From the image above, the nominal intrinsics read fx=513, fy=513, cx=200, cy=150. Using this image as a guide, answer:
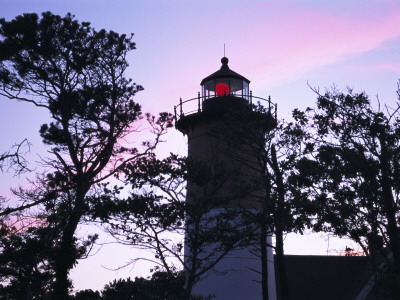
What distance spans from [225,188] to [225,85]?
24.0 ft

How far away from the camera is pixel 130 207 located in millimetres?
16828

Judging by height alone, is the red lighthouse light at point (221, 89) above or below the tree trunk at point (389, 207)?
above

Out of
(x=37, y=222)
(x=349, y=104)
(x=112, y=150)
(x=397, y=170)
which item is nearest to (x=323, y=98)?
(x=349, y=104)

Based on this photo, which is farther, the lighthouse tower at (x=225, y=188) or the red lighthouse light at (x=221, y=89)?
the red lighthouse light at (x=221, y=89)

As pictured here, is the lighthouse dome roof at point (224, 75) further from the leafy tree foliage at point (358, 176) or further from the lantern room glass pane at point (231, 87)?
the leafy tree foliage at point (358, 176)

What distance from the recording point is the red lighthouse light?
26378mm

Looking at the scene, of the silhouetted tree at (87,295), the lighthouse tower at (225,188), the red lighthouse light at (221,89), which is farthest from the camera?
the red lighthouse light at (221,89)

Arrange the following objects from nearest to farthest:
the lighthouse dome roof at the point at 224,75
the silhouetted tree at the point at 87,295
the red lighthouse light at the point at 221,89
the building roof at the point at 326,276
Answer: the silhouetted tree at the point at 87,295
the building roof at the point at 326,276
the red lighthouse light at the point at 221,89
the lighthouse dome roof at the point at 224,75

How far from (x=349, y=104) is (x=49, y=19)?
39.0ft

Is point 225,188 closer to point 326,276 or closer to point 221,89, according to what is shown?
point 221,89

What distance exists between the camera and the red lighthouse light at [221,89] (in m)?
26.4

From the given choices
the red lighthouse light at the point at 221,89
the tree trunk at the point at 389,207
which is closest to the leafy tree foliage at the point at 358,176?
the tree trunk at the point at 389,207

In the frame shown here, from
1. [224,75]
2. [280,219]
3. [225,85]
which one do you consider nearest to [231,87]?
[225,85]

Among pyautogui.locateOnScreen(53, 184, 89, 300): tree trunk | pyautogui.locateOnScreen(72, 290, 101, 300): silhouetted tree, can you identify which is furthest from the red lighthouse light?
pyautogui.locateOnScreen(72, 290, 101, 300): silhouetted tree
